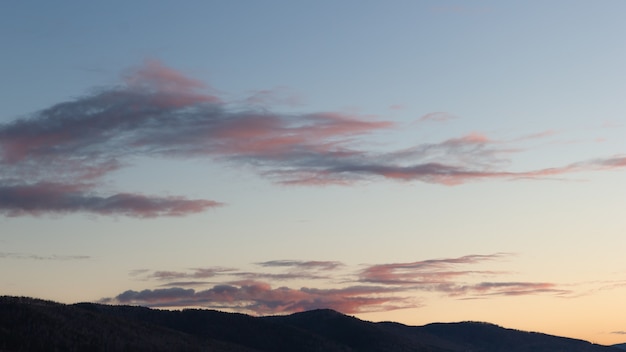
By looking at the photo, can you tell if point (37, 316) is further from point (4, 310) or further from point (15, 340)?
point (15, 340)

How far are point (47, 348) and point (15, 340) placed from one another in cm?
612

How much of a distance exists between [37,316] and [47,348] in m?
19.5

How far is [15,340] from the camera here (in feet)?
577

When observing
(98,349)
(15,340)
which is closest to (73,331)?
(98,349)

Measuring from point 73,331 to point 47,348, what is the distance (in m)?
18.1

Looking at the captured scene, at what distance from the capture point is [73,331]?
19600cm

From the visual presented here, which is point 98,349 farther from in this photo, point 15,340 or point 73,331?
point 15,340

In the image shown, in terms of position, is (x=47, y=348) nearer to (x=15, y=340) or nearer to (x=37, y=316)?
(x=15, y=340)

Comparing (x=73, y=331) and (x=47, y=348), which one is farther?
(x=73, y=331)

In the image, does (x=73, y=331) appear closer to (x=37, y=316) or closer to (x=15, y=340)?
(x=37, y=316)

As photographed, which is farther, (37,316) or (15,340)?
(37,316)

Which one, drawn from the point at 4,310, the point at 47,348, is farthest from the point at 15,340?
the point at 4,310

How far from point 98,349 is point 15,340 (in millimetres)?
20725

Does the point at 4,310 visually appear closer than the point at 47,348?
No
